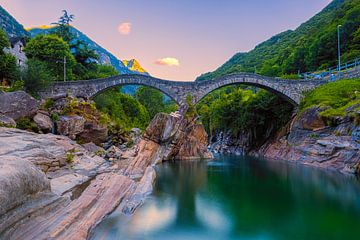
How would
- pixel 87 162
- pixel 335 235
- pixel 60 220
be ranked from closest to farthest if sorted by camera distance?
pixel 60 220
pixel 335 235
pixel 87 162

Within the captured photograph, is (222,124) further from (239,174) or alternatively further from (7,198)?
(7,198)

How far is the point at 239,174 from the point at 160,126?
733 cm

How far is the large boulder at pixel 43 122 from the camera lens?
699 inches

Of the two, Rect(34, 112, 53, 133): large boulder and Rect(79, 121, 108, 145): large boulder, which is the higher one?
Rect(34, 112, 53, 133): large boulder

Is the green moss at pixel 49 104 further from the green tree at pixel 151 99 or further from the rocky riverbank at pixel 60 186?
the green tree at pixel 151 99

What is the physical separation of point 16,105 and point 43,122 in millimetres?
1955

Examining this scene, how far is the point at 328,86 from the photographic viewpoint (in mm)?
26312

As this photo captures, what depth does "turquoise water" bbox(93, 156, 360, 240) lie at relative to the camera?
7.29 metres

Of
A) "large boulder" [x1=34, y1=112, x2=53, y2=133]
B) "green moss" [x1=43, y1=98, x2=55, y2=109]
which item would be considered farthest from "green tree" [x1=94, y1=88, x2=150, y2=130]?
"large boulder" [x1=34, y1=112, x2=53, y2=133]

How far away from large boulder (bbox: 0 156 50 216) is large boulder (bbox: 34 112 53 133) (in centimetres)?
1307

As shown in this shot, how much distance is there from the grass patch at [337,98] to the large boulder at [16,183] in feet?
64.6

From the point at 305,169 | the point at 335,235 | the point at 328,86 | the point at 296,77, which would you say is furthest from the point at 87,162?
the point at 296,77

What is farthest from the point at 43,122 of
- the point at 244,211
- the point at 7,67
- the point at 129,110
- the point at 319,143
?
the point at 129,110

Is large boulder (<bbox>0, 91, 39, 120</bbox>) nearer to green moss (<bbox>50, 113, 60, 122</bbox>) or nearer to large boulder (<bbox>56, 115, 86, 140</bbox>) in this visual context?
green moss (<bbox>50, 113, 60, 122</bbox>)
